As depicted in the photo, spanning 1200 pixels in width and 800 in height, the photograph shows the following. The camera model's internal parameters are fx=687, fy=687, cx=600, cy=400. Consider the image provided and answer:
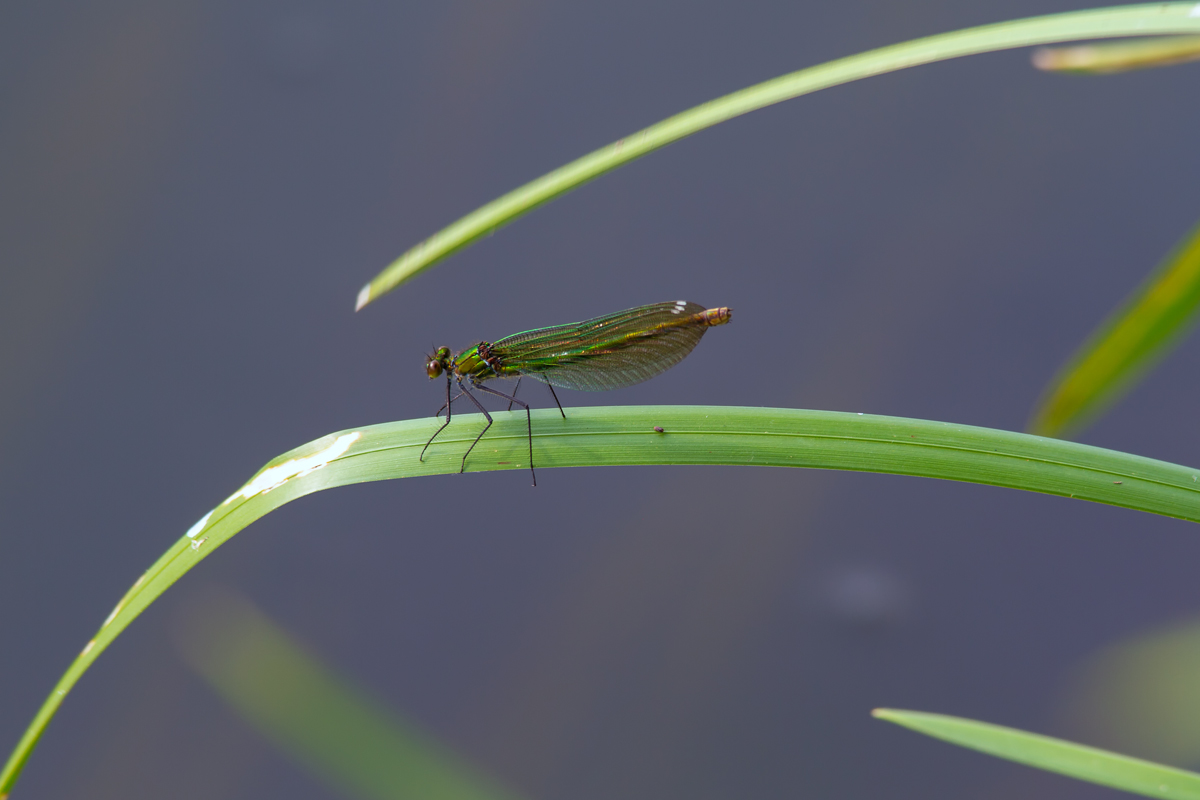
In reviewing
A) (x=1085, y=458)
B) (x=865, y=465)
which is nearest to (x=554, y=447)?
(x=865, y=465)

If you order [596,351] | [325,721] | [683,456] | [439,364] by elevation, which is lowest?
[325,721]

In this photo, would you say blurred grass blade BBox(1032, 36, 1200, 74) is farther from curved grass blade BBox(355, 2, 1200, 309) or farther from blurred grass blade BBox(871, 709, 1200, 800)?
blurred grass blade BBox(871, 709, 1200, 800)

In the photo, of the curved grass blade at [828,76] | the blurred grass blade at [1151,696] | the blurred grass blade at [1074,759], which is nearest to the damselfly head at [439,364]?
the curved grass blade at [828,76]

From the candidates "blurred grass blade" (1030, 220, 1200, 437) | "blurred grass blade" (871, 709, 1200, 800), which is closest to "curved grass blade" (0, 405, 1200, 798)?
"blurred grass blade" (1030, 220, 1200, 437)

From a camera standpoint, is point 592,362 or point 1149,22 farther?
point 592,362

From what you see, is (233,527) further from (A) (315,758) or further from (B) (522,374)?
(A) (315,758)

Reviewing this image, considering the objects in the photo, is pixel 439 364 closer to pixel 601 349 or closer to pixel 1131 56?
pixel 601 349

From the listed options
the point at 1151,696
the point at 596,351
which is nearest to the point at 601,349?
the point at 596,351
